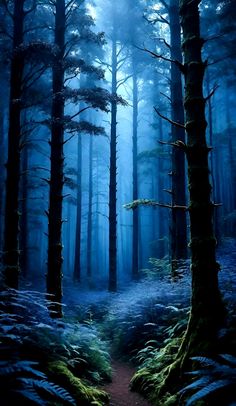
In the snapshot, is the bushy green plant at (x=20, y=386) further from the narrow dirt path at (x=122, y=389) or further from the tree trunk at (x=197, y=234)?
the narrow dirt path at (x=122, y=389)

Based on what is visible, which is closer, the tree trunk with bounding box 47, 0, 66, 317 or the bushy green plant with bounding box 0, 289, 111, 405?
the bushy green plant with bounding box 0, 289, 111, 405

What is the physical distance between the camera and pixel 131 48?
2166 centimetres

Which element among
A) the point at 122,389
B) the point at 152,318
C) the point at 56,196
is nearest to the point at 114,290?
the point at 152,318

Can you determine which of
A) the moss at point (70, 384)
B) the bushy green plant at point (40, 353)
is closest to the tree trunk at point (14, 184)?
the bushy green plant at point (40, 353)

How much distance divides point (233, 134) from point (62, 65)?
22.0 metres

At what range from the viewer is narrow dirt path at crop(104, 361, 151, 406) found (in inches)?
194

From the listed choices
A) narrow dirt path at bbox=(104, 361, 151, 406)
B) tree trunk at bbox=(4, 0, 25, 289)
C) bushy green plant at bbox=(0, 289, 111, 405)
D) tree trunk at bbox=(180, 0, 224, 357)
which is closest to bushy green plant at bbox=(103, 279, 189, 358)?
narrow dirt path at bbox=(104, 361, 151, 406)

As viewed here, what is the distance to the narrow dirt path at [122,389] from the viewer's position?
194 inches

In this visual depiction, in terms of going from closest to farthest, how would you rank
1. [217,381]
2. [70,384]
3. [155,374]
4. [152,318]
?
1. [217,381]
2. [70,384]
3. [155,374]
4. [152,318]

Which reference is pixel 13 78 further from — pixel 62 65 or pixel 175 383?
pixel 175 383

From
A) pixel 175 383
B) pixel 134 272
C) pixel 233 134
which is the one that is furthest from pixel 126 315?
pixel 233 134

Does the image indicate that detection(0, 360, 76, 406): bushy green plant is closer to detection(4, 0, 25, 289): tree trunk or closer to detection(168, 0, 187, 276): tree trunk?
detection(4, 0, 25, 289): tree trunk

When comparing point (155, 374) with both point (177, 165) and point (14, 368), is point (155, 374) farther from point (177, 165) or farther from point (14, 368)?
point (177, 165)

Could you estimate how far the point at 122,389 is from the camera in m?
5.66
